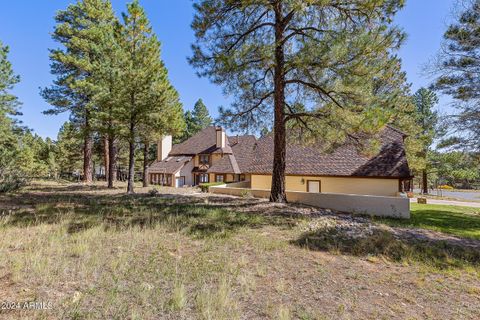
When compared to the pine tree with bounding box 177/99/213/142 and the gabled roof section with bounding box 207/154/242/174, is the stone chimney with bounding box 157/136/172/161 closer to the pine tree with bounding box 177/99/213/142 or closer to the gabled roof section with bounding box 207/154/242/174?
the gabled roof section with bounding box 207/154/242/174

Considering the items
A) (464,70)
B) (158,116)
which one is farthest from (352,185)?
(158,116)

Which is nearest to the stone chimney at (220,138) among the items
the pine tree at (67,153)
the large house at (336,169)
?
the large house at (336,169)

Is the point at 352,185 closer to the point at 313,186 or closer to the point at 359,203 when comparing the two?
the point at 313,186

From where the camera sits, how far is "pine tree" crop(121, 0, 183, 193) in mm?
16250

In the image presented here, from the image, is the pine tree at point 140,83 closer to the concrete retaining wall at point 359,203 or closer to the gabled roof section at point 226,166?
the concrete retaining wall at point 359,203

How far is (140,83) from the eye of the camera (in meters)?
16.2

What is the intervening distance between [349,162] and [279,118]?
27.4ft

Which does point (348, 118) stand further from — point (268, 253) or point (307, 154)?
point (307, 154)

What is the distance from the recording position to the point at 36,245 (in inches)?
207

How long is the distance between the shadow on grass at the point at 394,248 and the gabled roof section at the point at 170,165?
30161mm

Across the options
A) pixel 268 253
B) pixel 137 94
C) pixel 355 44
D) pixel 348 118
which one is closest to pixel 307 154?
pixel 348 118

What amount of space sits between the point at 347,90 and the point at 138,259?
9.72 meters

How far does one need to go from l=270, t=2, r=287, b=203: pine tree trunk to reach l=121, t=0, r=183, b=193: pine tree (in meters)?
8.77

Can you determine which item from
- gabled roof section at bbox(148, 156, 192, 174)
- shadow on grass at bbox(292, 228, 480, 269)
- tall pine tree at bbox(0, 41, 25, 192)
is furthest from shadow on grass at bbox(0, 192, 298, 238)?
gabled roof section at bbox(148, 156, 192, 174)
